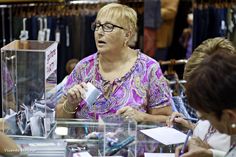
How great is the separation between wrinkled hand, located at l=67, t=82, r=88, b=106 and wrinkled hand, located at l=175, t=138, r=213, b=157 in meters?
0.78

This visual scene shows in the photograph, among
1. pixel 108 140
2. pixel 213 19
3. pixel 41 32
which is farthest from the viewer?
pixel 213 19

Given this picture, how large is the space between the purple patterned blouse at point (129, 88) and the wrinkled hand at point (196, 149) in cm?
83

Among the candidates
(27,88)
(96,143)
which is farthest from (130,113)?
(27,88)

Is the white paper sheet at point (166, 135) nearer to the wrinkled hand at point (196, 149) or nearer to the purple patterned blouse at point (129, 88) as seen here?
the wrinkled hand at point (196, 149)

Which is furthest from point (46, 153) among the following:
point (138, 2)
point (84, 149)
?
point (138, 2)

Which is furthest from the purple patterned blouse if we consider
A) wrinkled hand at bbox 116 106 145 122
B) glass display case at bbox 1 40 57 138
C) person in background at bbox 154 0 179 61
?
person in background at bbox 154 0 179 61

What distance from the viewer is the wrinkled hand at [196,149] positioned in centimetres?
185

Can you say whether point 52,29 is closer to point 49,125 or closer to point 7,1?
point 7,1

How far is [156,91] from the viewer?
2.85 m

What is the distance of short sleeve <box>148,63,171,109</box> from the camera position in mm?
2850

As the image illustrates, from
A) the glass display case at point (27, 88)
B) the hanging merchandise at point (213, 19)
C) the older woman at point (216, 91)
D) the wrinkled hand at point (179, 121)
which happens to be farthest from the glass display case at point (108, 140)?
the hanging merchandise at point (213, 19)

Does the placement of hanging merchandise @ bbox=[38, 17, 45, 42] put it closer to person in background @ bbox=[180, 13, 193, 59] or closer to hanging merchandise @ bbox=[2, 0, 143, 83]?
hanging merchandise @ bbox=[2, 0, 143, 83]

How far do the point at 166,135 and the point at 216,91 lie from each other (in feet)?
2.75

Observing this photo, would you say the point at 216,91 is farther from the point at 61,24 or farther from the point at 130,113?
the point at 61,24
